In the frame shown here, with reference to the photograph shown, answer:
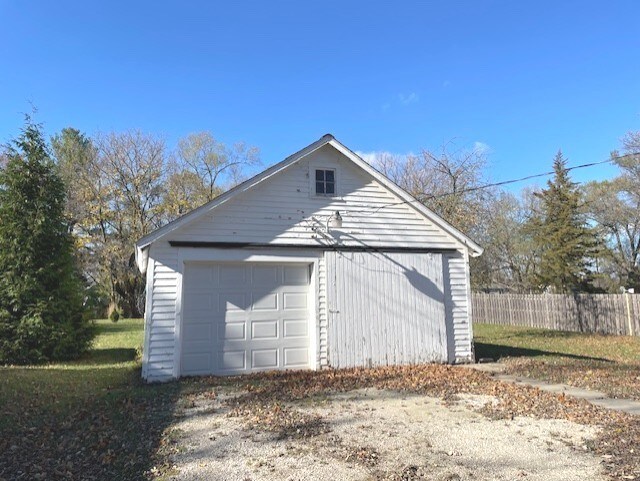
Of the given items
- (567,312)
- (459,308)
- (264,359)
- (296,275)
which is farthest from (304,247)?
(567,312)

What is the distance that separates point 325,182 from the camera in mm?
9875

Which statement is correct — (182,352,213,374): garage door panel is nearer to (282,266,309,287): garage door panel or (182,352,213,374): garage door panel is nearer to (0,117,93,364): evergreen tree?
(282,266,309,287): garage door panel

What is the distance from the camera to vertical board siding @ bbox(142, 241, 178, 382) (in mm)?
8164

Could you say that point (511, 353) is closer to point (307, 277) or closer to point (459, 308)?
point (459, 308)

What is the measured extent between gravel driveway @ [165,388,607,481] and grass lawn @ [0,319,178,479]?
50 centimetres

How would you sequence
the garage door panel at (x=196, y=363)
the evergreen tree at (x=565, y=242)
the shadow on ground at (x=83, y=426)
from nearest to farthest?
the shadow on ground at (x=83, y=426)
the garage door panel at (x=196, y=363)
the evergreen tree at (x=565, y=242)

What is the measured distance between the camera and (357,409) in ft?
20.3

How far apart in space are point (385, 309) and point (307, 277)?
1.85 metres

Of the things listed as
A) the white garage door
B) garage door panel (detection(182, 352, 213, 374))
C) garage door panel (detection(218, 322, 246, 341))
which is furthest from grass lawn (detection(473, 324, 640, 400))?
garage door panel (detection(182, 352, 213, 374))

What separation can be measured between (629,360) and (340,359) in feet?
24.9

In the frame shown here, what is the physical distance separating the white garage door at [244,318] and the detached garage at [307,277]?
20 millimetres

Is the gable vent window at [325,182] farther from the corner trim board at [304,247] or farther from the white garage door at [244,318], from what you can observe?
the white garage door at [244,318]

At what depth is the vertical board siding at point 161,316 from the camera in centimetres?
816

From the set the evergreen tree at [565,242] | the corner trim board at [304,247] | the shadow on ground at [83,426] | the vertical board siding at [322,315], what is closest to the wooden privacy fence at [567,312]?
the evergreen tree at [565,242]
